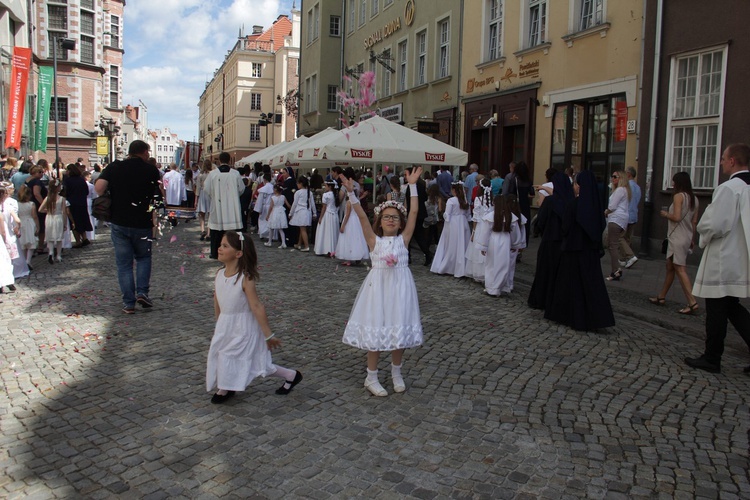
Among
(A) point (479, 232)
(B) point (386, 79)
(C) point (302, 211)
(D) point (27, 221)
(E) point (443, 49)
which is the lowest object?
(D) point (27, 221)

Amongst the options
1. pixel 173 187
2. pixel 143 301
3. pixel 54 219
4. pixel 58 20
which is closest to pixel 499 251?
pixel 143 301

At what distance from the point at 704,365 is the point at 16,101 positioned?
2224 centimetres

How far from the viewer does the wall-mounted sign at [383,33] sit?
2597cm

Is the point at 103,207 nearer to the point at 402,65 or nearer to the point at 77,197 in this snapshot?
the point at 77,197

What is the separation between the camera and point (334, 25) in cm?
3544

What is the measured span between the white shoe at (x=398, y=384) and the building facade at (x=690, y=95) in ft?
30.0

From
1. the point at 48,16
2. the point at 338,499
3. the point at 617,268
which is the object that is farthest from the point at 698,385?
the point at 48,16

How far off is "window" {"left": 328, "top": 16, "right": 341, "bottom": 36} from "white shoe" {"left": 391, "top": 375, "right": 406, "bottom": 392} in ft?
109

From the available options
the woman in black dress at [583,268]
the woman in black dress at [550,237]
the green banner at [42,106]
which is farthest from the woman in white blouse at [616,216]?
the green banner at [42,106]

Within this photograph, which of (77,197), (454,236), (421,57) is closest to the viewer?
(454,236)

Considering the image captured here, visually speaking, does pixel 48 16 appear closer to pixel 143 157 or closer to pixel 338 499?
pixel 143 157

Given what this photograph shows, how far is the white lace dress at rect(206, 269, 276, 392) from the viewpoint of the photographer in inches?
176

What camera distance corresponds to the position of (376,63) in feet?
94.2

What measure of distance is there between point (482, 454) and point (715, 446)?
5.15 feet
